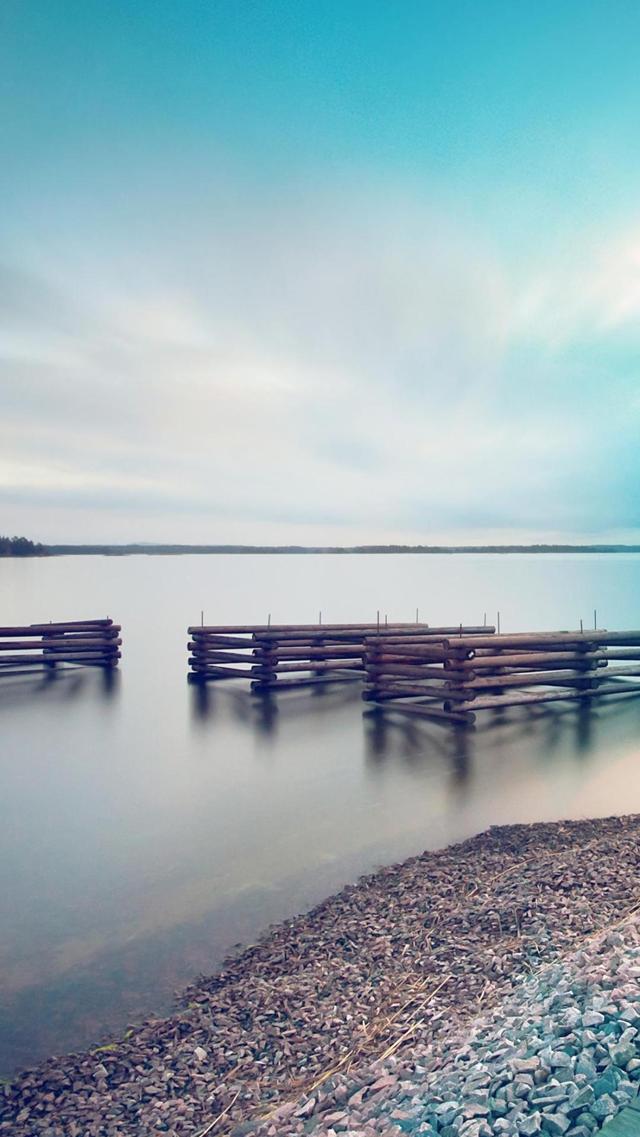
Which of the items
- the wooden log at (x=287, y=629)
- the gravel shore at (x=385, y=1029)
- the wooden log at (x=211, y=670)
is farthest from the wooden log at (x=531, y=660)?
the gravel shore at (x=385, y=1029)

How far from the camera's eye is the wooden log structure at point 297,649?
20.9 meters

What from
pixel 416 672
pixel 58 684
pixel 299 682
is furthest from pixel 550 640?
pixel 58 684

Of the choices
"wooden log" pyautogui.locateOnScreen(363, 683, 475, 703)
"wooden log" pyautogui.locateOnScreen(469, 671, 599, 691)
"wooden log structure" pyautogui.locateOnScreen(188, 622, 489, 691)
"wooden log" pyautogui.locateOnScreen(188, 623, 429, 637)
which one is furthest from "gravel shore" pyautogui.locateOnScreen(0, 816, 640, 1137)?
"wooden log" pyautogui.locateOnScreen(188, 623, 429, 637)

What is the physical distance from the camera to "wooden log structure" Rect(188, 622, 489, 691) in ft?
68.5

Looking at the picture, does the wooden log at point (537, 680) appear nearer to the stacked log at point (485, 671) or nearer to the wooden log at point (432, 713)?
the stacked log at point (485, 671)

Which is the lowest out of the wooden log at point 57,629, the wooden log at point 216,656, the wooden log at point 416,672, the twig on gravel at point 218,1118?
the twig on gravel at point 218,1118

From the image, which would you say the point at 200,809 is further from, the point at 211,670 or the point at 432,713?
the point at 211,670

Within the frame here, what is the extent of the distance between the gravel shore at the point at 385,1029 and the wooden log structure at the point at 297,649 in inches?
506

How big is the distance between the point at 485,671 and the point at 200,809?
8937 millimetres

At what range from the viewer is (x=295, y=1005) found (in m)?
5.18

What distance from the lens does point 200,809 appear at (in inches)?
427

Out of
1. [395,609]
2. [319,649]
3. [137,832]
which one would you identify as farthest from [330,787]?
[395,609]

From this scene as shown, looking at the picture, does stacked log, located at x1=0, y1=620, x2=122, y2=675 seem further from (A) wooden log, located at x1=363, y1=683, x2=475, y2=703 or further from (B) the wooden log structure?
(A) wooden log, located at x1=363, y1=683, x2=475, y2=703

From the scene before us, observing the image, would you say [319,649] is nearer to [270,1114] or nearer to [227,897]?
[227,897]
